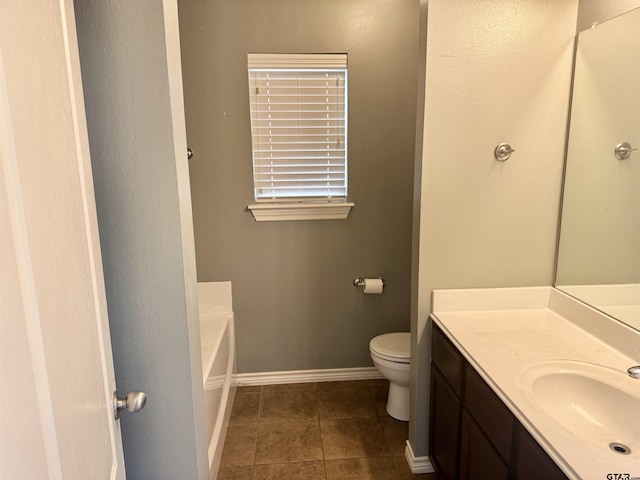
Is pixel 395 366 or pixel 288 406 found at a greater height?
pixel 395 366

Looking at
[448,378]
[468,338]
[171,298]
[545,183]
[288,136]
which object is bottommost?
[448,378]

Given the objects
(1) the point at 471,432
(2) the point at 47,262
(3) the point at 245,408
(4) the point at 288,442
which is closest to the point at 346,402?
(4) the point at 288,442

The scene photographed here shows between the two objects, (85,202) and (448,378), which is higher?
(85,202)

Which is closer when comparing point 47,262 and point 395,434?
point 47,262

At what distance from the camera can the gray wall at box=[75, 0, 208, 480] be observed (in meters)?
0.99

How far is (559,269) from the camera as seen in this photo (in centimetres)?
190

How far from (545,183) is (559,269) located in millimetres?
398

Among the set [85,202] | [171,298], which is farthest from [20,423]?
[171,298]

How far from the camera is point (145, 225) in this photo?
106 cm

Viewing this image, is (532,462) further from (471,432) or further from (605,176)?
(605,176)

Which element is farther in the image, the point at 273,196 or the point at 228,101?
the point at 273,196

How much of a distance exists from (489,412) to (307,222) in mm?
1639

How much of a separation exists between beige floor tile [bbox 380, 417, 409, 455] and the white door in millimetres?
1720

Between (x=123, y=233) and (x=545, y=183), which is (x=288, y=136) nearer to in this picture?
(x=545, y=183)
